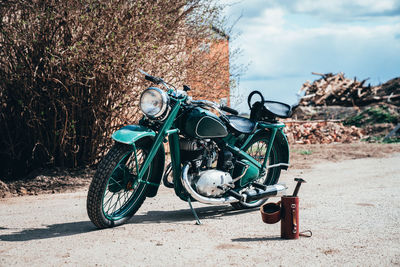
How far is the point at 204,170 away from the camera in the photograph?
203 inches

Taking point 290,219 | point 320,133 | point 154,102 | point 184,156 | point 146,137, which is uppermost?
point 154,102

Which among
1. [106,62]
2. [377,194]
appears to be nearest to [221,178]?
[377,194]

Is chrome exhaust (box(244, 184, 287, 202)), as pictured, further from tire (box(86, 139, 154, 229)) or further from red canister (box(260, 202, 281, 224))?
tire (box(86, 139, 154, 229))

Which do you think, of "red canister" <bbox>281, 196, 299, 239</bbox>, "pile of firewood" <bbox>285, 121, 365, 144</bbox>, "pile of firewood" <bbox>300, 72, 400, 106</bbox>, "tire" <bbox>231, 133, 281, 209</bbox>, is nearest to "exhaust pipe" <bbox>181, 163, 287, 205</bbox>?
"tire" <bbox>231, 133, 281, 209</bbox>

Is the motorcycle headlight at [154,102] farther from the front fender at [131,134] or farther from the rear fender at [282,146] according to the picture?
the rear fender at [282,146]

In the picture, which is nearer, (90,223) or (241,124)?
(90,223)

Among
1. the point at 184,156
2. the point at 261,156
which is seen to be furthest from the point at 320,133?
the point at 184,156

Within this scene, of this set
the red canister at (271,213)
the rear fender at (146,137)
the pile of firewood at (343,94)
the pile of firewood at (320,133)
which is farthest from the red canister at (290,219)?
the pile of firewood at (343,94)

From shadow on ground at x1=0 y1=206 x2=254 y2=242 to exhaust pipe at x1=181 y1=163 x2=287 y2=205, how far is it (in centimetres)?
38

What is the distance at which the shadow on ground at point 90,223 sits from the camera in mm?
4664

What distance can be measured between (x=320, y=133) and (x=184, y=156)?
12501mm

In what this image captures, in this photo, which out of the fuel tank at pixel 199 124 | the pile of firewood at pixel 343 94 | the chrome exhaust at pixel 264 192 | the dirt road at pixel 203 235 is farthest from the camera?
the pile of firewood at pixel 343 94

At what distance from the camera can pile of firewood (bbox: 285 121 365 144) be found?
649 inches

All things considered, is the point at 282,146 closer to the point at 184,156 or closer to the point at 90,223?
the point at 184,156
